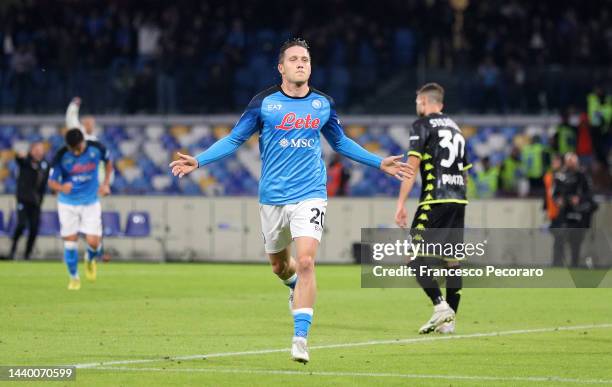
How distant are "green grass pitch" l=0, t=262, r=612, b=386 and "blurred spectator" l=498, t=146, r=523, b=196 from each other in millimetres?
9443

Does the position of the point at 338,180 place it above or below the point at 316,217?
above

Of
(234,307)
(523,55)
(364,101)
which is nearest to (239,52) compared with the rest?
(364,101)

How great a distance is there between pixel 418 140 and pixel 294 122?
10.1ft

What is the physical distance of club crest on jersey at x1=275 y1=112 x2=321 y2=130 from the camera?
11.7 m

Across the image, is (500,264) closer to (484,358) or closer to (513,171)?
(513,171)

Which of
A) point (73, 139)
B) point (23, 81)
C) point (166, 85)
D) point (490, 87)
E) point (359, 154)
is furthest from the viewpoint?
point (23, 81)

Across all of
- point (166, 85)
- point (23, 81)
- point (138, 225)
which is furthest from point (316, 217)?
point (23, 81)

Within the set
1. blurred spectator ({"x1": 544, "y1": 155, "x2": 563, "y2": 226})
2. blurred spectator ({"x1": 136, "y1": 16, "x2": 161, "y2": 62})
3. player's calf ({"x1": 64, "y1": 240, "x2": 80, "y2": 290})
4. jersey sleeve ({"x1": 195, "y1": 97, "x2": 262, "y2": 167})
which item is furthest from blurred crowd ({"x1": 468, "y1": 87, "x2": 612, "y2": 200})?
jersey sleeve ({"x1": 195, "y1": 97, "x2": 262, "y2": 167})

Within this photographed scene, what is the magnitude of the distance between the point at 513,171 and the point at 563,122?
58.1 inches

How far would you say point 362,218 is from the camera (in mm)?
29094

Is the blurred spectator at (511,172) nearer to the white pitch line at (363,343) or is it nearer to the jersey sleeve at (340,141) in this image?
the white pitch line at (363,343)

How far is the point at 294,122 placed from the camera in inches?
462

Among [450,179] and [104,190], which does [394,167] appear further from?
[104,190]

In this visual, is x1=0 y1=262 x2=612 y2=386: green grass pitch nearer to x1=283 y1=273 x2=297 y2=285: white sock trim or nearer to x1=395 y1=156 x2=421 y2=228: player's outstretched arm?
x1=283 y1=273 x2=297 y2=285: white sock trim
